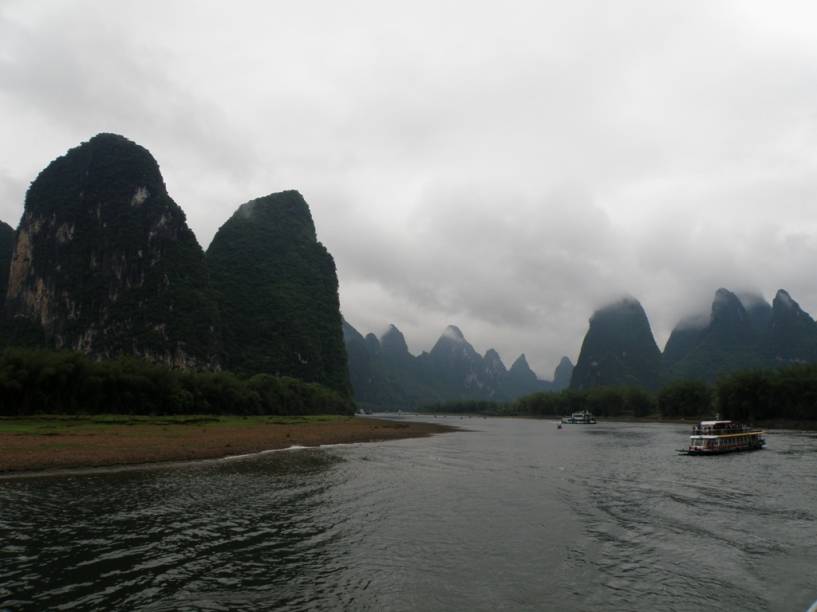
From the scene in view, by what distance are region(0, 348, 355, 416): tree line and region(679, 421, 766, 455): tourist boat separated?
3059 inches

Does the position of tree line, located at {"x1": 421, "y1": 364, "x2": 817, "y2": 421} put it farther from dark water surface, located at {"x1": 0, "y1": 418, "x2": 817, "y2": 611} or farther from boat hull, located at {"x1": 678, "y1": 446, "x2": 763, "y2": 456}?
dark water surface, located at {"x1": 0, "y1": 418, "x2": 817, "y2": 611}

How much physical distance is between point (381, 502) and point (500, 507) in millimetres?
6383

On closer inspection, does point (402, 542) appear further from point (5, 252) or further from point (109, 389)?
point (5, 252)

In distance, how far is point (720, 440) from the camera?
57.2 m

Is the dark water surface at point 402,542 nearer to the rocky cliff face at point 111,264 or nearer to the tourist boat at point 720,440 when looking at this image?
the tourist boat at point 720,440

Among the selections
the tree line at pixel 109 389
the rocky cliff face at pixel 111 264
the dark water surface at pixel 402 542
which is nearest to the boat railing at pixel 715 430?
the dark water surface at pixel 402 542

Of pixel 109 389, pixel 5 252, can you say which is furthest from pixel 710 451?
pixel 5 252

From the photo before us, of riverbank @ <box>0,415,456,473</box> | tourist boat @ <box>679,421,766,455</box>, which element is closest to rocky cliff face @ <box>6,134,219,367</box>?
riverbank @ <box>0,415,456,473</box>

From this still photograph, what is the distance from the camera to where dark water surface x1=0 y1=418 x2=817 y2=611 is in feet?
48.0

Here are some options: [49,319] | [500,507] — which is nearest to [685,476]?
[500,507]

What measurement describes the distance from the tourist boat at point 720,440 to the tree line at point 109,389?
77.7 meters

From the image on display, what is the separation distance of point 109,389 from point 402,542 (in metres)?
76.0

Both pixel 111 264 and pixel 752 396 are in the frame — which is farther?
pixel 111 264

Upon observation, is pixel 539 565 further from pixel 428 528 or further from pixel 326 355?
pixel 326 355
